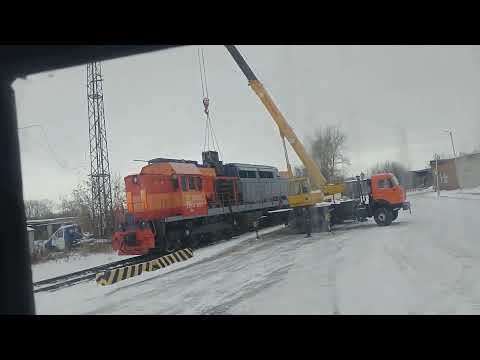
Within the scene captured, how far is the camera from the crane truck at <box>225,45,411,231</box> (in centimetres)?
931

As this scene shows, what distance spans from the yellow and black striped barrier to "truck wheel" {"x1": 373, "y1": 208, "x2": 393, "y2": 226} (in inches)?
199

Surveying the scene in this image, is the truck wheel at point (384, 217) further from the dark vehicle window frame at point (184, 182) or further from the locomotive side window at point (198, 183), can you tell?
the dark vehicle window frame at point (184, 182)

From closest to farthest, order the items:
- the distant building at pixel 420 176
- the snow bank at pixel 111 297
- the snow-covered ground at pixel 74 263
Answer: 1. the snow bank at pixel 111 297
2. the snow-covered ground at pixel 74 263
3. the distant building at pixel 420 176

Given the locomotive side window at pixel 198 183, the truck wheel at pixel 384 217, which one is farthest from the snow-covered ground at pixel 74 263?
the truck wheel at pixel 384 217

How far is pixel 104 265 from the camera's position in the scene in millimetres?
7133

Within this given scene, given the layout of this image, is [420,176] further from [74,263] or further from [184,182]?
[74,263]

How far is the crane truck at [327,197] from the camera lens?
9.31 m

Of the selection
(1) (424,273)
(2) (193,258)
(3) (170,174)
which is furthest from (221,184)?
(1) (424,273)

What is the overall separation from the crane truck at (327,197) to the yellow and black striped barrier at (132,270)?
13.1 feet

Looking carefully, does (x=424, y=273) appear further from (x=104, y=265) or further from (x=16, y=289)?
(x=104, y=265)

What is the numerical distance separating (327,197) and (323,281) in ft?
19.6

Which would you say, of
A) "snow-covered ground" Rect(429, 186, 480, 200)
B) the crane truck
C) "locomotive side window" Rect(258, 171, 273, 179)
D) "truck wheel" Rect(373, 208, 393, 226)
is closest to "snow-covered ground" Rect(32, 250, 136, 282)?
the crane truck

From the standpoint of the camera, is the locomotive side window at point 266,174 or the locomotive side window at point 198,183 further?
the locomotive side window at point 266,174
